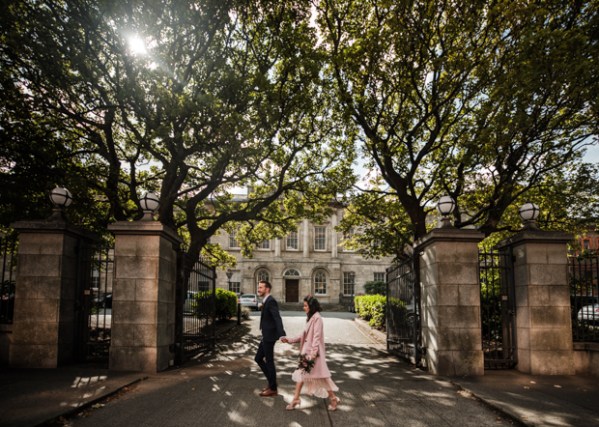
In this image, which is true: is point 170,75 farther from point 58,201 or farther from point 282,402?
point 282,402

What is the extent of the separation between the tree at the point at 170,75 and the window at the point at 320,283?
2958 cm

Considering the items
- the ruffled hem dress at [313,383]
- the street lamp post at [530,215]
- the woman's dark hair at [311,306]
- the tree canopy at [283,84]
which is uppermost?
the tree canopy at [283,84]

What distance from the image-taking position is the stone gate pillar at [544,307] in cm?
883

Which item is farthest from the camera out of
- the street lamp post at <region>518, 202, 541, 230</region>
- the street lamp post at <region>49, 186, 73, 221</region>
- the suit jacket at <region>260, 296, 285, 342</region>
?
the street lamp post at <region>518, 202, 541, 230</region>

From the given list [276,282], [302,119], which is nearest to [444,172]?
[302,119]

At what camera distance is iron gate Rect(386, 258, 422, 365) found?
9.99m

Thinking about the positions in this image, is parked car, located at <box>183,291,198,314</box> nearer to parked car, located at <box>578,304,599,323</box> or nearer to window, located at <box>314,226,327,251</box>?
parked car, located at <box>578,304,599,323</box>

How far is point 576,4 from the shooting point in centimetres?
1160

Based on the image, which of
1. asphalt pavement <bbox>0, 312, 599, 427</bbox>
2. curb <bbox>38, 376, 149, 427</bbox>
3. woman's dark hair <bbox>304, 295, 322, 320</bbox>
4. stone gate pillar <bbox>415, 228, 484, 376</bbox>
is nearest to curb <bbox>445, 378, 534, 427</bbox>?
asphalt pavement <bbox>0, 312, 599, 427</bbox>

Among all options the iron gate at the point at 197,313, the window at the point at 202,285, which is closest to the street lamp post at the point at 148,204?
the iron gate at the point at 197,313

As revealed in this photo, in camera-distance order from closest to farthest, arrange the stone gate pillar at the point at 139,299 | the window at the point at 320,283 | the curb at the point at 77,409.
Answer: the curb at the point at 77,409, the stone gate pillar at the point at 139,299, the window at the point at 320,283

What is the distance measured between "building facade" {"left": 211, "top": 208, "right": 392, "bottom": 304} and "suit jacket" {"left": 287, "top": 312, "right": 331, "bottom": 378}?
36798 millimetres

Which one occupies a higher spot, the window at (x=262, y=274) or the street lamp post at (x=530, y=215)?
the street lamp post at (x=530, y=215)

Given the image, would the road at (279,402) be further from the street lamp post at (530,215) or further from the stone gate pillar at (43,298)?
the street lamp post at (530,215)
